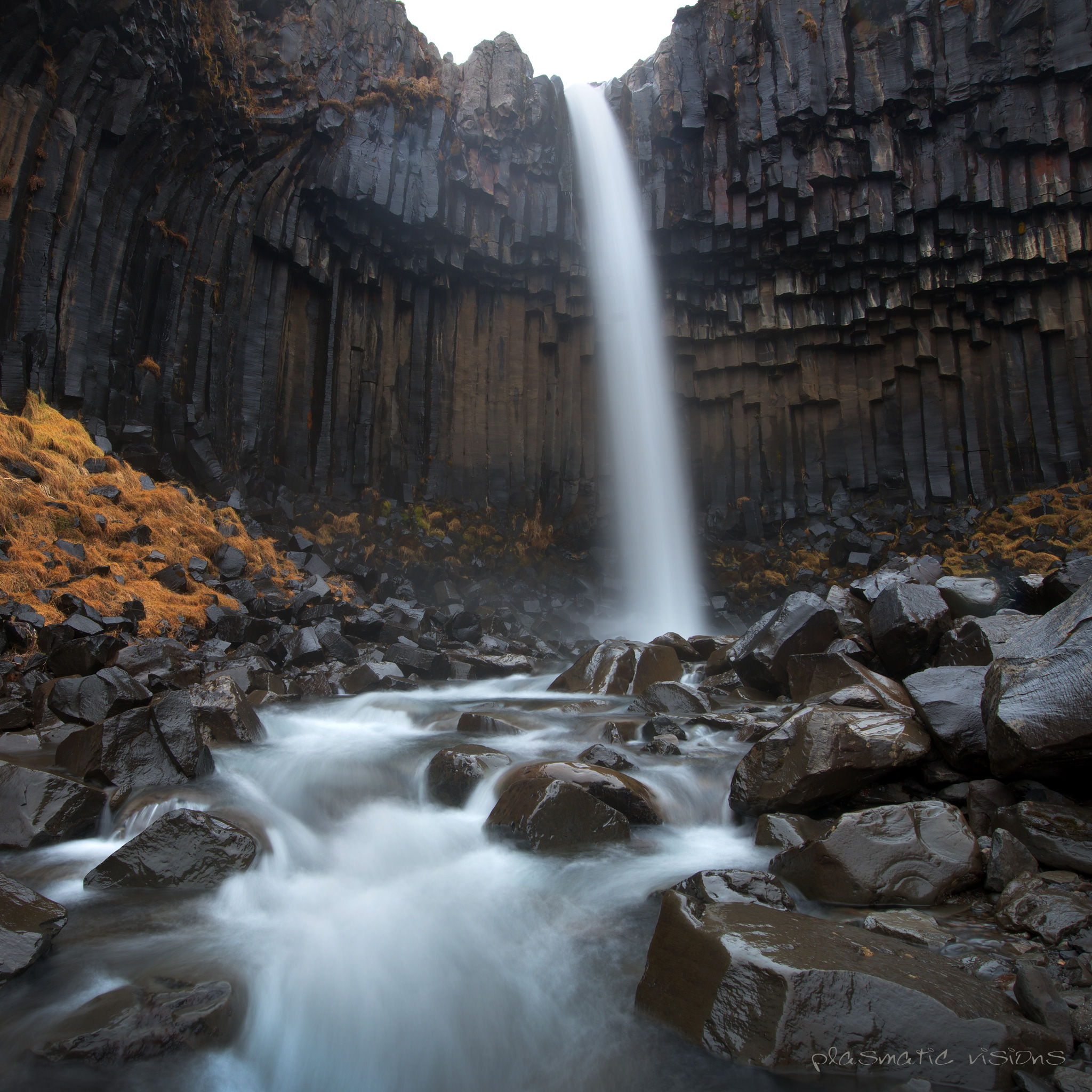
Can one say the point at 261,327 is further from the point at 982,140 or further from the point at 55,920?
the point at 982,140

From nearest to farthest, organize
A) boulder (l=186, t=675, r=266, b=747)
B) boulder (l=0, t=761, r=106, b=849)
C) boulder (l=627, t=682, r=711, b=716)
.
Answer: boulder (l=0, t=761, r=106, b=849)
boulder (l=186, t=675, r=266, b=747)
boulder (l=627, t=682, r=711, b=716)

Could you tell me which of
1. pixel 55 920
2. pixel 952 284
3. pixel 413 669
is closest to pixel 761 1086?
pixel 55 920

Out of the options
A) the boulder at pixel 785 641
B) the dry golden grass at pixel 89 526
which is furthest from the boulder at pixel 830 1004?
the dry golden grass at pixel 89 526

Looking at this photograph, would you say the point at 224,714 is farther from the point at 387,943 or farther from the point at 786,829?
the point at 786,829

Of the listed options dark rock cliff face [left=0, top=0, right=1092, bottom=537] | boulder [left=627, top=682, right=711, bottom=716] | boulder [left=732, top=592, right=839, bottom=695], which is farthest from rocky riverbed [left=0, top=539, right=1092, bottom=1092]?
dark rock cliff face [left=0, top=0, right=1092, bottom=537]

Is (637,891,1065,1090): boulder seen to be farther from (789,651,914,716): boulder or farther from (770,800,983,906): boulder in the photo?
(789,651,914,716): boulder

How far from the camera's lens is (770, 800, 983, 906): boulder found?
10.3ft

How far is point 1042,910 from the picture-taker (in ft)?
9.01

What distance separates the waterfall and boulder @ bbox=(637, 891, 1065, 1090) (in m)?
→ 13.4

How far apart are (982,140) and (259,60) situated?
51.7 ft

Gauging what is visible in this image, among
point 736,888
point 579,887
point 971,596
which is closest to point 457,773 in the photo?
point 579,887

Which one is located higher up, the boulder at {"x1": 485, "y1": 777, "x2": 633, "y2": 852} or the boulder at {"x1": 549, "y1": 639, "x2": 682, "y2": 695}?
the boulder at {"x1": 549, "y1": 639, "x2": 682, "y2": 695}

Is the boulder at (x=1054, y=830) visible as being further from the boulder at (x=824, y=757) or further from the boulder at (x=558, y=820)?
the boulder at (x=558, y=820)

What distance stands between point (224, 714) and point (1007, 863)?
5.52 metres
